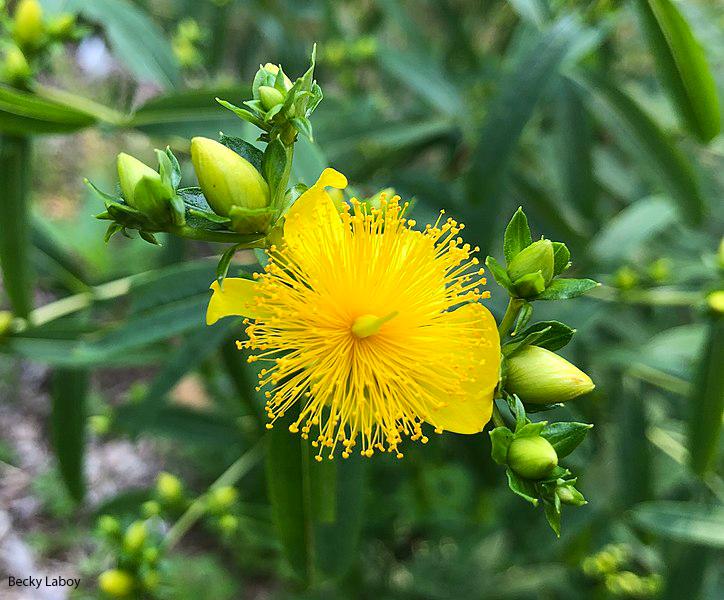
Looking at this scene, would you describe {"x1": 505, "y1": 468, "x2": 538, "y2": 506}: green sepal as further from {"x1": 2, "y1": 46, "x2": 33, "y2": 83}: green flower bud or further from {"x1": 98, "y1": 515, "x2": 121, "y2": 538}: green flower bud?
{"x1": 2, "y1": 46, "x2": 33, "y2": 83}: green flower bud

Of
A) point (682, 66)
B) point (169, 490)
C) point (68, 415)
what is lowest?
point (68, 415)

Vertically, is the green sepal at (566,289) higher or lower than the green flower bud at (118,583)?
higher

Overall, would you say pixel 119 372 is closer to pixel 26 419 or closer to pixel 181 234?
pixel 26 419

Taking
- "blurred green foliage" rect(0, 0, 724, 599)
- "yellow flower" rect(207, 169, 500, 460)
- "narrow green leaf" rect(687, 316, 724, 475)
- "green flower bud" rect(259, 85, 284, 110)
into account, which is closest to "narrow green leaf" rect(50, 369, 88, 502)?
"blurred green foliage" rect(0, 0, 724, 599)

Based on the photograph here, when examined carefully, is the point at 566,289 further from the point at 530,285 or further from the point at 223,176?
the point at 223,176

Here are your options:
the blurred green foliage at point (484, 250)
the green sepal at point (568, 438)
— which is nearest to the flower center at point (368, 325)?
the green sepal at point (568, 438)

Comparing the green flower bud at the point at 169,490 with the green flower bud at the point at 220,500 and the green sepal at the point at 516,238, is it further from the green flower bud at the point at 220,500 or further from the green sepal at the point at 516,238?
the green sepal at the point at 516,238

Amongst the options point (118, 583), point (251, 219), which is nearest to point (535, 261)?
point (251, 219)
